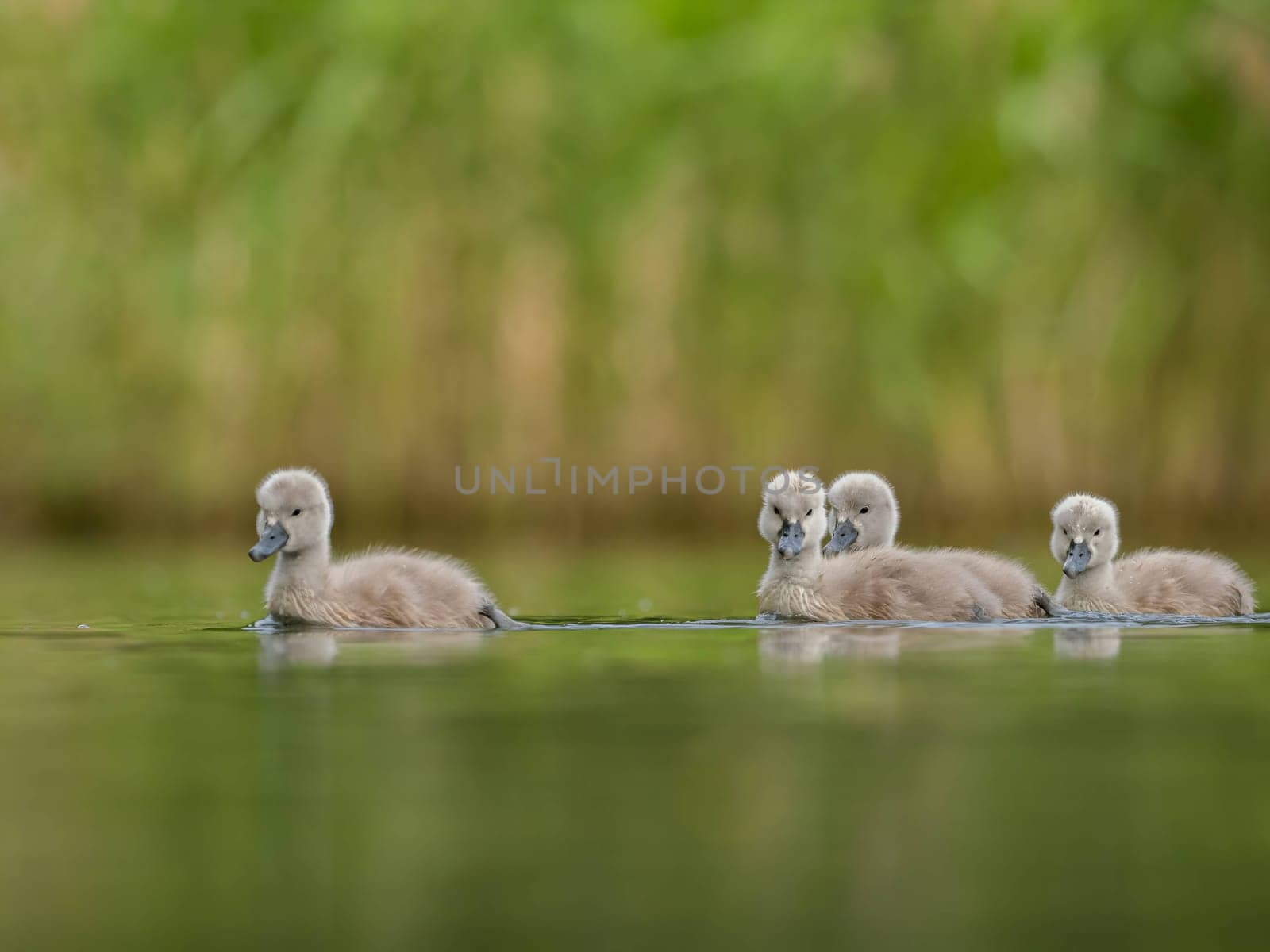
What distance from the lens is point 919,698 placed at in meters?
5.20

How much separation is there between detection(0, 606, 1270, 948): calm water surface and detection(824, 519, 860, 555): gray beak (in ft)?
5.88

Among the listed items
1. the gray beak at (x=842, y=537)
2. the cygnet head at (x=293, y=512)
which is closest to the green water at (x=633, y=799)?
the cygnet head at (x=293, y=512)

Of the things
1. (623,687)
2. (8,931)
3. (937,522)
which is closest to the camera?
(8,931)

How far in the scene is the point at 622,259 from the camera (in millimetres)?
11773

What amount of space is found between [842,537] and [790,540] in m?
0.79

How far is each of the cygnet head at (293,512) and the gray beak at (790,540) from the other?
1.49 m

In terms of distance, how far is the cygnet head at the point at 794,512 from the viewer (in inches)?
289

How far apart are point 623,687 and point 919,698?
0.78 metres

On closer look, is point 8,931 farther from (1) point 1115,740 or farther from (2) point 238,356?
(2) point 238,356

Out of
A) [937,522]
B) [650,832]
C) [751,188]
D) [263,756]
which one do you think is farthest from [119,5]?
[650,832]

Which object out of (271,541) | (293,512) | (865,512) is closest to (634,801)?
(271,541)

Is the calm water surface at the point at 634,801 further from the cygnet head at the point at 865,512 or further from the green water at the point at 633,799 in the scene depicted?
the cygnet head at the point at 865,512

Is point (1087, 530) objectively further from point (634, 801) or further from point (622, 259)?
point (622, 259)

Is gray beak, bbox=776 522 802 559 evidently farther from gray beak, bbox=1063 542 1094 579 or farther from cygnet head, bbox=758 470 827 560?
gray beak, bbox=1063 542 1094 579
